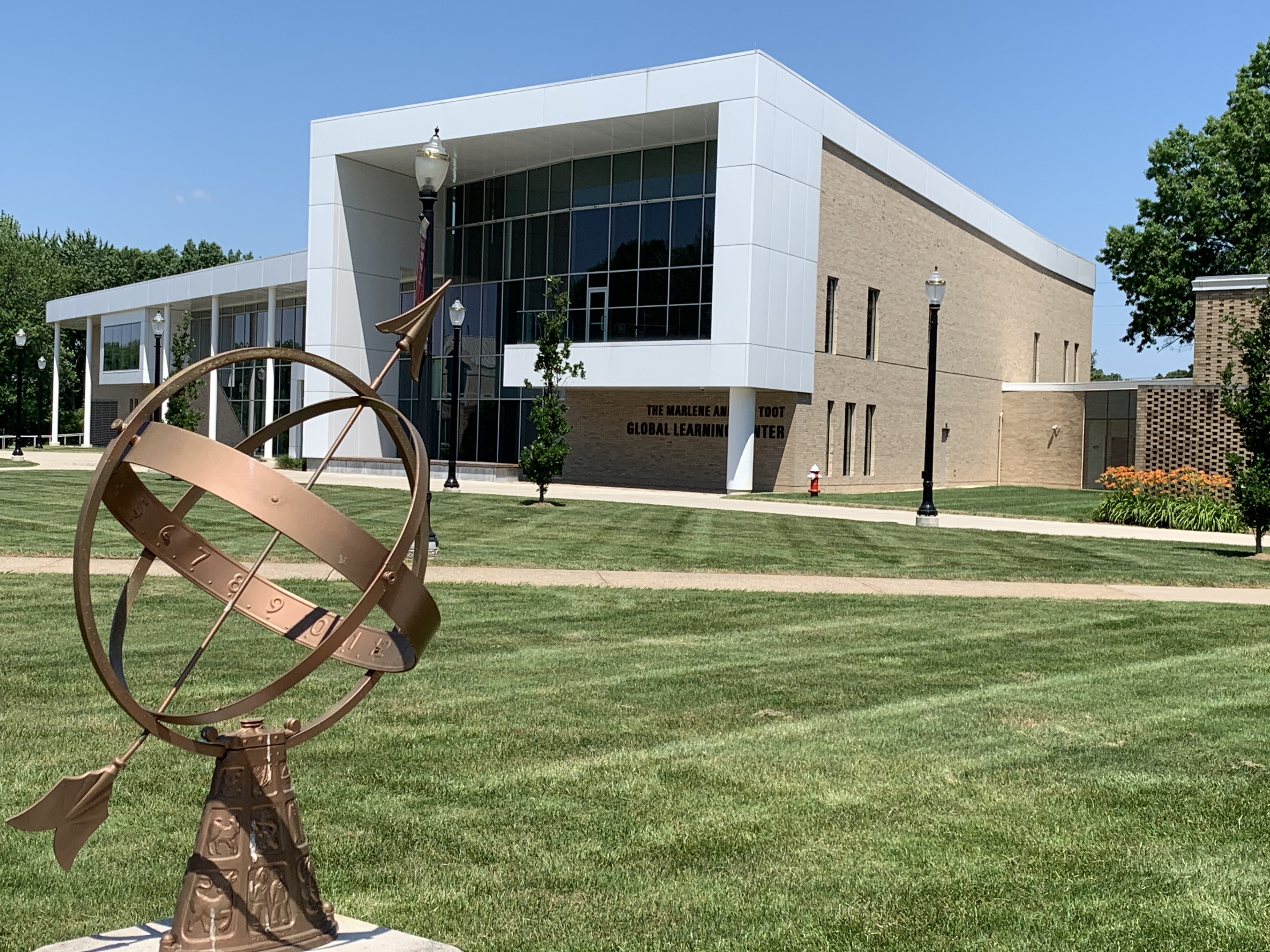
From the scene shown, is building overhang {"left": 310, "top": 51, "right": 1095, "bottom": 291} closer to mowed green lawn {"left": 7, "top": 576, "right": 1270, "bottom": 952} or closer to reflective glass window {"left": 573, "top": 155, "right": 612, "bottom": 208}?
reflective glass window {"left": 573, "top": 155, "right": 612, "bottom": 208}

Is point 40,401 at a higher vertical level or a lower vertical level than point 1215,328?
lower

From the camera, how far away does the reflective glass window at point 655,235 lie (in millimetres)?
38312

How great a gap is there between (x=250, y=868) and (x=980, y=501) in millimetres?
34813

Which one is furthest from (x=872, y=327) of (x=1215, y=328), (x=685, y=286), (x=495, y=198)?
(x=495, y=198)

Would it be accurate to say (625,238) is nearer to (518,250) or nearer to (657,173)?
(657,173)

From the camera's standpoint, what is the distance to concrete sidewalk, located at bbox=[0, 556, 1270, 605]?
47.1ft

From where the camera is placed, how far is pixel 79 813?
3891 millimetres

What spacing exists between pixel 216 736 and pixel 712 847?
7.94 feet

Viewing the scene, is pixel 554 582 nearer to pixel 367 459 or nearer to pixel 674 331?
pixel 674 331

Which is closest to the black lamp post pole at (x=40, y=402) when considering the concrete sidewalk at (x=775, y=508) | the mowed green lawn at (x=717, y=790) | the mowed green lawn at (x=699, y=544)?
the concrete sidewalk at (x=775, y=508)

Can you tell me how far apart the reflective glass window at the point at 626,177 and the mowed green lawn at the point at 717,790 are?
30451 millimetres

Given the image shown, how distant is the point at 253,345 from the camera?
55.1m

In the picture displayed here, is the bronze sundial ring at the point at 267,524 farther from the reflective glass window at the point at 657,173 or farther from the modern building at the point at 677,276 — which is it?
the reflective glass window at the point at 657,173

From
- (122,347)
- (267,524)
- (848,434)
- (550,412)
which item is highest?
(122,347)
